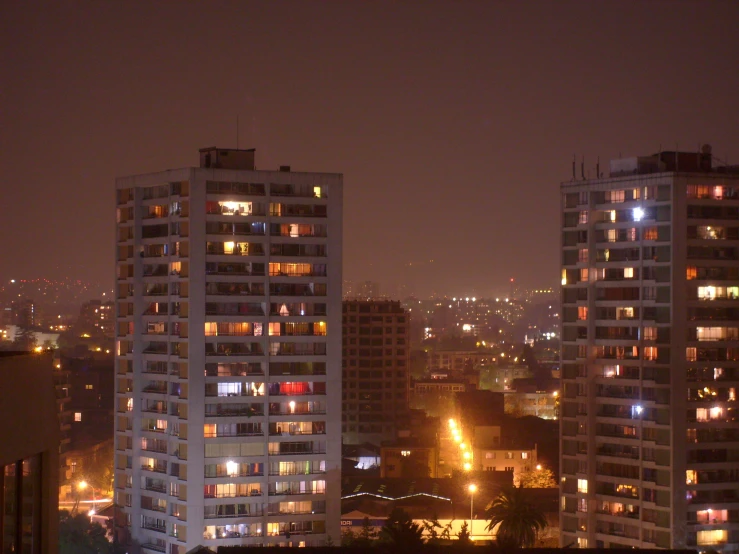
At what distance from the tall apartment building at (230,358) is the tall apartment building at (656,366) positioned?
11.7 m

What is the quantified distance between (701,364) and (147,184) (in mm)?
27108

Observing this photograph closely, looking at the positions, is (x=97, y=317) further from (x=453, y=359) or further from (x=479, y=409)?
(x=479, y=409)

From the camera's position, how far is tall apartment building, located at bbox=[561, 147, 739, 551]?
4288 cm

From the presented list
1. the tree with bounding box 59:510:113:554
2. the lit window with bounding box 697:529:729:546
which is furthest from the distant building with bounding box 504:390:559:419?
the tree with bounding box 59:510:113:554


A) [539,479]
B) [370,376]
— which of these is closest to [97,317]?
[370,376]

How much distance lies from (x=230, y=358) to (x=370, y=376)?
41.4 meters

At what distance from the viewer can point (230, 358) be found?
4462 centimetres

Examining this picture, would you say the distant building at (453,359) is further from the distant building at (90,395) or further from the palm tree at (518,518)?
the palm tree at (518,518)

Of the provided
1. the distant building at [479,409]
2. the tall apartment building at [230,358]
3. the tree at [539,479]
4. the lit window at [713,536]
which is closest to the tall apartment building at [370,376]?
the distant building at [479,409]

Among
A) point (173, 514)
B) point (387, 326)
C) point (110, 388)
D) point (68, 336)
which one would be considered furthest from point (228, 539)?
point (68, 336)

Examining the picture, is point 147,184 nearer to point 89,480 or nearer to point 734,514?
point 89,480

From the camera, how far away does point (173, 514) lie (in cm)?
4359

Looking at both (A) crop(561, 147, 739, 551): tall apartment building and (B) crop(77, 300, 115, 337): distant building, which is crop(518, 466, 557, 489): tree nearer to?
(A) crop(561, 147, 739, 551): tall apartment building

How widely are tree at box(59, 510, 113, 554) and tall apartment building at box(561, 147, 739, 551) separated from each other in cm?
2101
